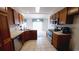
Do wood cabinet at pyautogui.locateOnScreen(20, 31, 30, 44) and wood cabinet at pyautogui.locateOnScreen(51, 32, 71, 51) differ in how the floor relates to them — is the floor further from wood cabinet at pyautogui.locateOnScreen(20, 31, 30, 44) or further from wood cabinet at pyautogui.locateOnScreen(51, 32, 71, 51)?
wood cabinet at pyautogui.locateOnScreen(51, 32, 71, 51)

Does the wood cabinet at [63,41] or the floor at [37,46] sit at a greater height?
the wood cabinet at [63,41]

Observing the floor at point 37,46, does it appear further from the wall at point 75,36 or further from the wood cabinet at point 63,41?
the wall at point 75,36

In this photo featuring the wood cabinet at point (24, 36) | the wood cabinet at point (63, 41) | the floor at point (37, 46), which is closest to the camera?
the wood cabinet at point (63, 41)

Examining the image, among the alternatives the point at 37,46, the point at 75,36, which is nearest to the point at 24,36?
the point at 37,46

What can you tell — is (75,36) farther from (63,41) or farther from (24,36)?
(24,36)

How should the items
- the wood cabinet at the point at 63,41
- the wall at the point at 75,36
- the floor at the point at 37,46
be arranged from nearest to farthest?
1. the wall at the point at 75,36
2. the wood cabinet at the point at 63,41
3. the floor at the point at 37,46

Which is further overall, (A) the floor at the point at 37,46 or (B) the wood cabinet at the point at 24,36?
(B) the wood cabinet at the point at 24,36

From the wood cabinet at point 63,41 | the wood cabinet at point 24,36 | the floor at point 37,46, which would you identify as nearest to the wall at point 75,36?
the wood cabinet at point 63,41

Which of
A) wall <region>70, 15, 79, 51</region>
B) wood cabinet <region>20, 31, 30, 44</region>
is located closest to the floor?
wood cabinet <region>20, 31, 30, 44</region>
